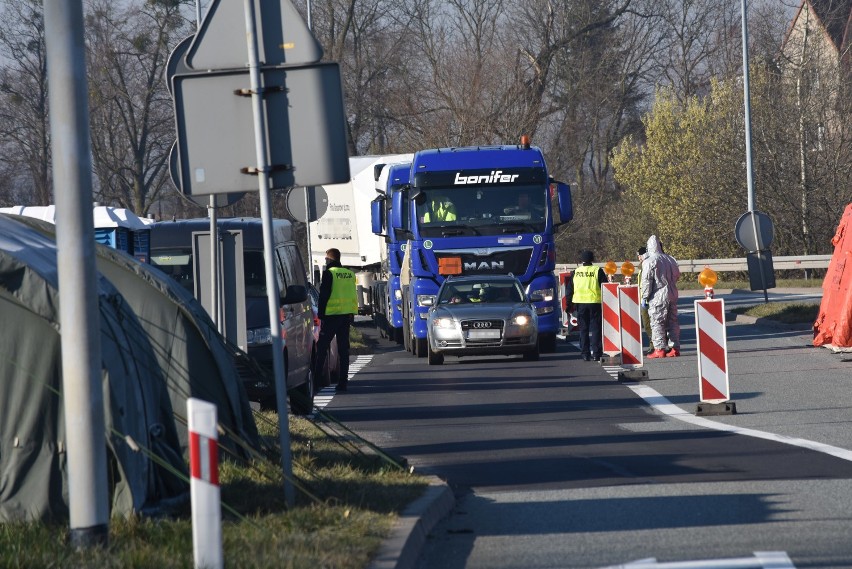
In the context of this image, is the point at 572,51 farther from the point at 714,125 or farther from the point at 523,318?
the point at 523,318

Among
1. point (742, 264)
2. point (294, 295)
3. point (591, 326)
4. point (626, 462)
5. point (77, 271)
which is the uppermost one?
point (77, 271)

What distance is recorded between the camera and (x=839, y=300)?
20969 millimetres

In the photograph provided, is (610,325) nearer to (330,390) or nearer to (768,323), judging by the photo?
(330,390)

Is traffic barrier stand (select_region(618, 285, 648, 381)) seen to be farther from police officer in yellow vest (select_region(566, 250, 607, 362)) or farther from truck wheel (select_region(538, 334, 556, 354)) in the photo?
truck wheel (select_region(538, 334, 556, 354))

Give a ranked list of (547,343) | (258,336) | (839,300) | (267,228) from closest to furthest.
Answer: (267,228)
(258,336)
(839,300)
(547,343)

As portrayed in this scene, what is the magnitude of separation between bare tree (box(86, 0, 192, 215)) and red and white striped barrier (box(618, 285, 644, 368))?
2704 centimetres

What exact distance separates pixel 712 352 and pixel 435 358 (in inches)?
369

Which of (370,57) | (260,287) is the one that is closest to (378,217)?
(260,287)

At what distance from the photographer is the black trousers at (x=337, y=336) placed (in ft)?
61.8

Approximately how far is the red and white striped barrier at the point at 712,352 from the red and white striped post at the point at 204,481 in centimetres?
913

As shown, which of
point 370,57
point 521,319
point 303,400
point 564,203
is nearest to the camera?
point 303,400

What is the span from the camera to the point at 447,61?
55031 mm

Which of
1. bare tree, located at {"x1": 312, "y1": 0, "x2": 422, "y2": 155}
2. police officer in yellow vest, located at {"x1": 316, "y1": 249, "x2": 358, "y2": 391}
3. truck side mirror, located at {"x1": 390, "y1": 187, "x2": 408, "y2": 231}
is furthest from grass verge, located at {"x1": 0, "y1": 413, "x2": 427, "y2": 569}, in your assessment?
bare tree, located at {"x1": 312, "y1": 0, "x2": 422, "y2": 155}

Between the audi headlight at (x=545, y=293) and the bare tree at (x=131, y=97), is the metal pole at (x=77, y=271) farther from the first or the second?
the bare tree at (x=131, y=97)
